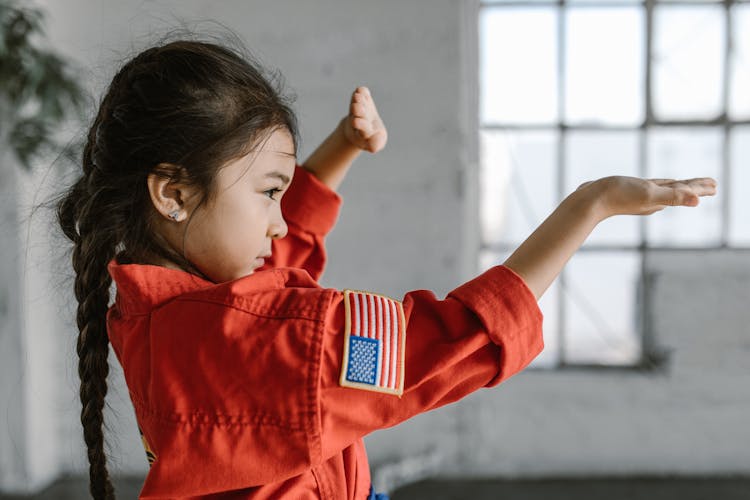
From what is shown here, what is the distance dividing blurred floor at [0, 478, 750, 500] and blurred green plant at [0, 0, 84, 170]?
1.04 meters

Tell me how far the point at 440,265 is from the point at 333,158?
125 cm

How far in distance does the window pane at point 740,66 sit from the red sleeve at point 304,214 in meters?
1.76

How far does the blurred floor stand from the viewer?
209cm

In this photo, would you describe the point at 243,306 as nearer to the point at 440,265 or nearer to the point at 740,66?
the point at 440,265

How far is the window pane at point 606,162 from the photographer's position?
225 cm

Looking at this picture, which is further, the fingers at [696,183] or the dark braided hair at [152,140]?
the dark braided hair at [152,140]

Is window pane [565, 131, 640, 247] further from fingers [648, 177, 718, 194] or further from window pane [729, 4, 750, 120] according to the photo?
fingers [648, 177, 718, 194]

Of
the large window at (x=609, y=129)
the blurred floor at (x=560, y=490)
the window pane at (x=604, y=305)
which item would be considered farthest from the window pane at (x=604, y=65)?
the blurred floor at (x=560, y=490)

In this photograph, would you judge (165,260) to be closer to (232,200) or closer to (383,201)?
(232,200)

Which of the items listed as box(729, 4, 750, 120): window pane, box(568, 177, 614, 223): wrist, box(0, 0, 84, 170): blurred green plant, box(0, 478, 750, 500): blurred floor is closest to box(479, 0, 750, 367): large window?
box(729, 4, 750, 120): window pane

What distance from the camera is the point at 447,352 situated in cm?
57

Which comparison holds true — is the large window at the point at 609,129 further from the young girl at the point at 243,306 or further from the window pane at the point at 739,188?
the young girl at the point at 243,306

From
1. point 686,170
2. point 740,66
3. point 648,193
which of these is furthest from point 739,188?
point 648,193

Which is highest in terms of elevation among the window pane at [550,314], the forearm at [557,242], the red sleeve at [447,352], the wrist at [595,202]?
the wrist at [595,202]
